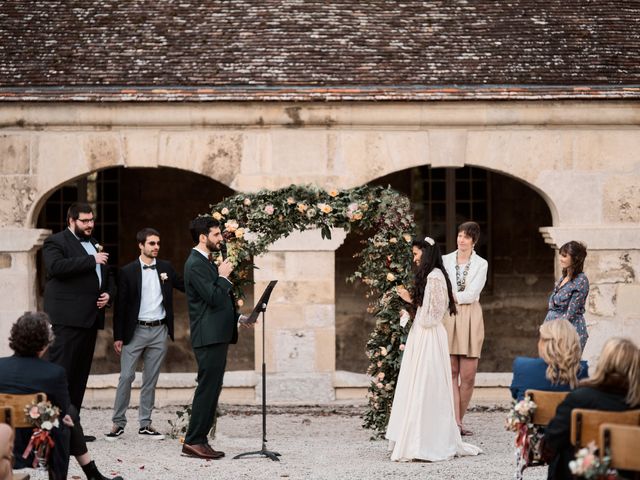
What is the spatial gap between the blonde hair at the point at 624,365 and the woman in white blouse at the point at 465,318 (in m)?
3.86

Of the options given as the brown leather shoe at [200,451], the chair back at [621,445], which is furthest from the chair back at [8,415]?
the chair back at [621,445]

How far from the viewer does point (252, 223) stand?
1035cm

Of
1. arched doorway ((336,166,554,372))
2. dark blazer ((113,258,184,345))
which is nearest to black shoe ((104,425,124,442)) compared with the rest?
dark blazer ((113,258,184,345))

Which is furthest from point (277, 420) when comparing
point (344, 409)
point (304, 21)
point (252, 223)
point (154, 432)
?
point (304, 21)

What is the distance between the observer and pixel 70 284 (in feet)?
33.0

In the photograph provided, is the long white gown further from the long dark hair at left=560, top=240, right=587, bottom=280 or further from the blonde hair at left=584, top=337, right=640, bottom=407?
the blonde hair at left=584, top=337, right=640, bottom=407

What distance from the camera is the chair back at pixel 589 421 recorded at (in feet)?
20.6

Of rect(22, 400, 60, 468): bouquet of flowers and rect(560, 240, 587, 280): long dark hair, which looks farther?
rect(560, 240, 587, 280): long dark hair

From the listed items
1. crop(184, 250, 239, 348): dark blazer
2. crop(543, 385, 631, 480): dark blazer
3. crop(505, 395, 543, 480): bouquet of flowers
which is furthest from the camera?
crop(184, 250, 239, 348): dark blazer

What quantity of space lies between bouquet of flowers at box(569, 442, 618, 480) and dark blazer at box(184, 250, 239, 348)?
3862 millimetres

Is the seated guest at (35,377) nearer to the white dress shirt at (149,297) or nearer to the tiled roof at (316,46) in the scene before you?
the white dress shirt at (149,297)

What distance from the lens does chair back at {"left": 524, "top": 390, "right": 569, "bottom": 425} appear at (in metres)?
7.14

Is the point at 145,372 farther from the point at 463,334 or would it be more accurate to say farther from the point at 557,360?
the point at 557,360

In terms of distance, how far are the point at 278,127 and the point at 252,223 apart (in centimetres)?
264
